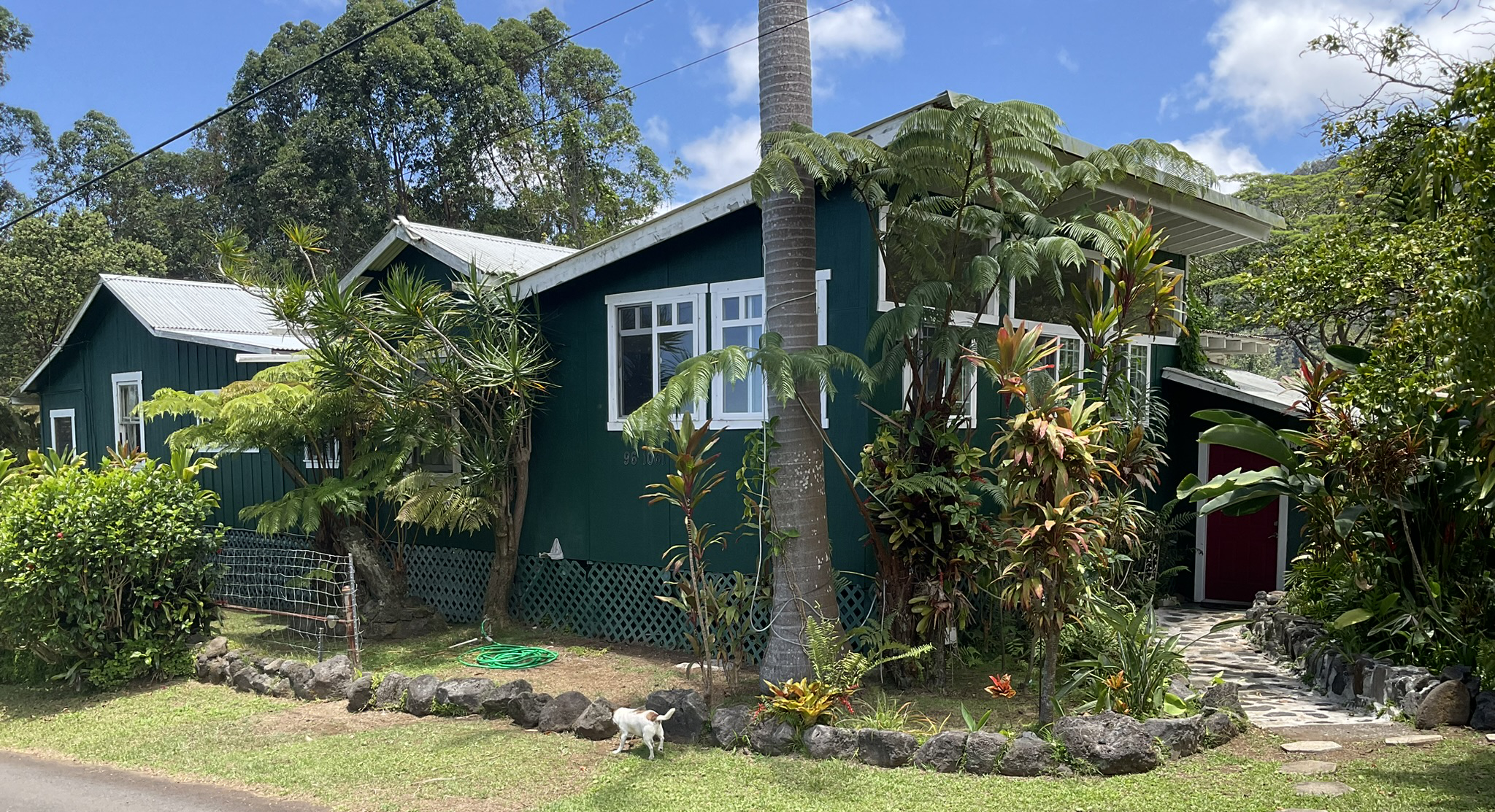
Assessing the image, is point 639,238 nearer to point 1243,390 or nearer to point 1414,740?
point 1414,740

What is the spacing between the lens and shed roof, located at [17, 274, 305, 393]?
15.0 m

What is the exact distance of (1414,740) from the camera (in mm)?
6375

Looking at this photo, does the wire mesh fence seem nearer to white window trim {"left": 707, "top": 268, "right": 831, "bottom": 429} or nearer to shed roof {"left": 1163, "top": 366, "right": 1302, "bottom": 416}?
white window trim {"left": 707, "top": 268, "right": 831, "bottom": 429}

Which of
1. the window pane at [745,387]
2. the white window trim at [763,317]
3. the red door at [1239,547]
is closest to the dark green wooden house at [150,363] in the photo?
the white window trim at [763,317]

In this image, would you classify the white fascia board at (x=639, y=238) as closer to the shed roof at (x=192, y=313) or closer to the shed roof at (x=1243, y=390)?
the shed roof at (x=192, y=313)

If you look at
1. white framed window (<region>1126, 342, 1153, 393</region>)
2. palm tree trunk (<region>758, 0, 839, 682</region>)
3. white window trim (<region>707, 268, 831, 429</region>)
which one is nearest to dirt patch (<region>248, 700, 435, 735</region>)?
palm tree trunk (<region>758, 0, 839, 682</region>)

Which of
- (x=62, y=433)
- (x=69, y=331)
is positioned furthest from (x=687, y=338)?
(x=62, y=433)

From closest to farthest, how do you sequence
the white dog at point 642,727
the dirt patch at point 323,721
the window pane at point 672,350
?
the white dog at point 642,727 < the dirt patch at point 323,721 < the window pane at point 672,350

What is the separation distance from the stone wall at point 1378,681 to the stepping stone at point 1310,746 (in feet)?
2.70

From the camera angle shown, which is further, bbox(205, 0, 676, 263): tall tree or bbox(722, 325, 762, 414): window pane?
bbox(205, 0, 676, 263): tall tree

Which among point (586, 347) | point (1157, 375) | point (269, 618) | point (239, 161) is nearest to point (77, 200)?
point (239, 161)

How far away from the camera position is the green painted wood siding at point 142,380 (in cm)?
1492

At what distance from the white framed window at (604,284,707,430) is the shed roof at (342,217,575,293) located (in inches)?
58.7

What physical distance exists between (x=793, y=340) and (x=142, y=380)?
13.5m
